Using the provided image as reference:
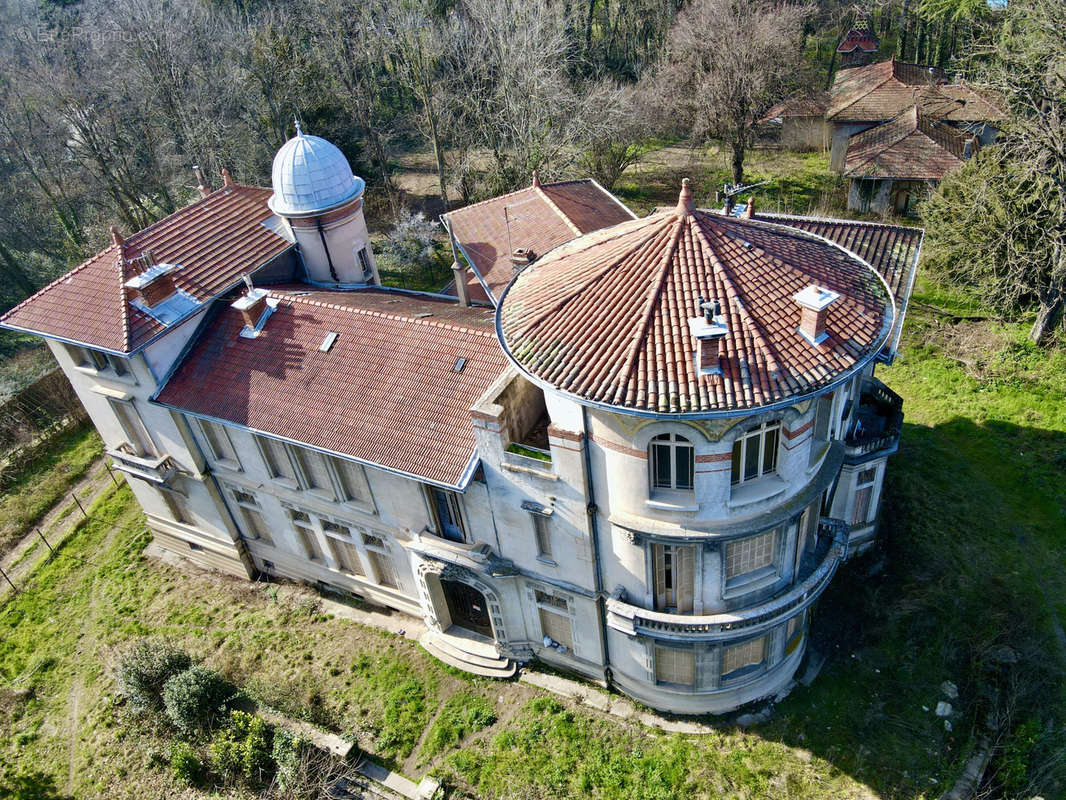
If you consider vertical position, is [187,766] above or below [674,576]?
below

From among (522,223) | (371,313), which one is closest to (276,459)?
(371,313)

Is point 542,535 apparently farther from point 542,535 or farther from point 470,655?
point 470,655

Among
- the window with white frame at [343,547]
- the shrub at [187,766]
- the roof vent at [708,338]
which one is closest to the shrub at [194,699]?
the shrub at [187,766]

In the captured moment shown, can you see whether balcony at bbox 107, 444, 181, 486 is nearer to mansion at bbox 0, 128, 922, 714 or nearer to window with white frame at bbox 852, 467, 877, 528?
mansion at bbox 0, 128, 922, 714

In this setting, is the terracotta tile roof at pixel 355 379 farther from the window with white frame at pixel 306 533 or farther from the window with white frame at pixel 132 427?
the window with white frame at pixel 306 533

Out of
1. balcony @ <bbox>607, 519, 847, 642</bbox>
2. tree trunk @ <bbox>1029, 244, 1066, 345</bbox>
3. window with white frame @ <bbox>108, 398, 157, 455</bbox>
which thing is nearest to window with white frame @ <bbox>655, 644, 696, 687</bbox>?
balcony @ <bbox>607, 519, 847, 642</bbox>
